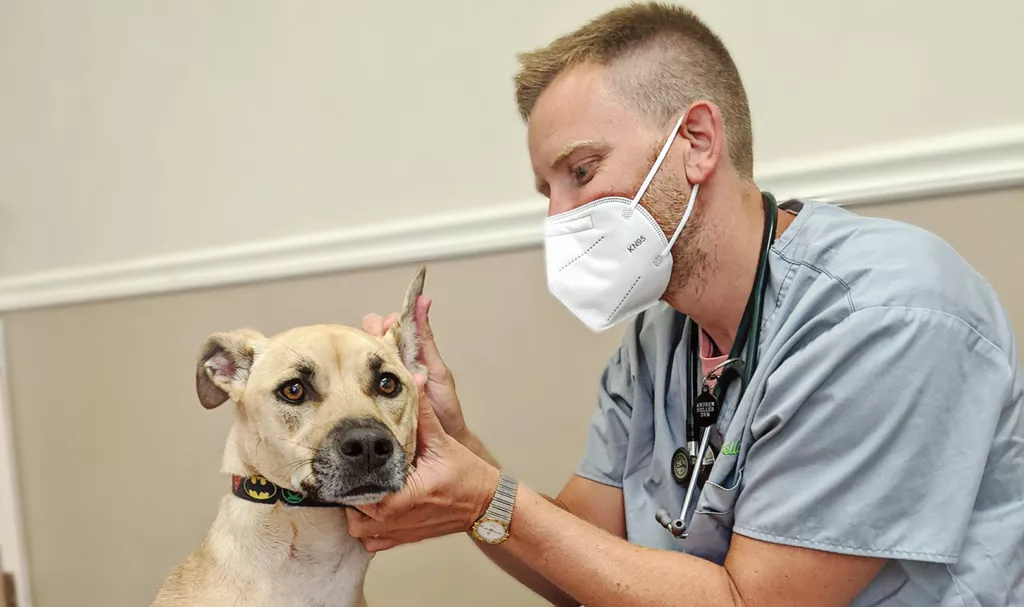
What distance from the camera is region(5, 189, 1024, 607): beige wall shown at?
68.9 inches

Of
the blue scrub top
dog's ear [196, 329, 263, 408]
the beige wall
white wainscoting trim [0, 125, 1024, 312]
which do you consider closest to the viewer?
the blue scrub top

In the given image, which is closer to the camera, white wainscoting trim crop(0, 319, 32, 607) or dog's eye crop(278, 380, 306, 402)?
dog's eye crop(278, 380, 306, 402)

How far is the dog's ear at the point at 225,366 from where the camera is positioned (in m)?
1.17

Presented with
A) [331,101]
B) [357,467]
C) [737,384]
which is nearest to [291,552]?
[357,467]

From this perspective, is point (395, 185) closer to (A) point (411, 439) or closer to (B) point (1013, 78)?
(A) point (411, 439)

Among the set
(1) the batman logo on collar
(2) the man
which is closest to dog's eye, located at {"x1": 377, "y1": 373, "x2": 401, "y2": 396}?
(2) the man

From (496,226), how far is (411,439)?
2.55 feet

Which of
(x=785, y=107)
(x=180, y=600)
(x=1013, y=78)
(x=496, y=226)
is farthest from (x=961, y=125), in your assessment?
(x=180, y=600)

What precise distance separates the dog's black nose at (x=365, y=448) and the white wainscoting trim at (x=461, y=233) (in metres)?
0.82

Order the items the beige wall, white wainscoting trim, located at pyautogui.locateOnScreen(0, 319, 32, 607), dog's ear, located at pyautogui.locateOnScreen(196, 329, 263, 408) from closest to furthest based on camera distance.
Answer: dog's ear, located at pyautogui.locateOnScreen(196, 329, 263, 408), the beige wall, white wainscoting trim, located at pyautogui.locateOnScreen(0, 319, 32, 607)

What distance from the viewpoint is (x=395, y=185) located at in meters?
1.85

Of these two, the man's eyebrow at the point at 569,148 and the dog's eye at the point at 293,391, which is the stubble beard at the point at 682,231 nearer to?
the man's eyebrow at the point at 569,148

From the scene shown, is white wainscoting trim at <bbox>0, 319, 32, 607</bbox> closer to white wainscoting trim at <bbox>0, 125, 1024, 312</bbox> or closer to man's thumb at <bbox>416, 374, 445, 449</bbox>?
white wainscoting trim at <bbox>0, 125, 1024, 312</bbox>

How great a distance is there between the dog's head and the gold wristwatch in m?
0.14
